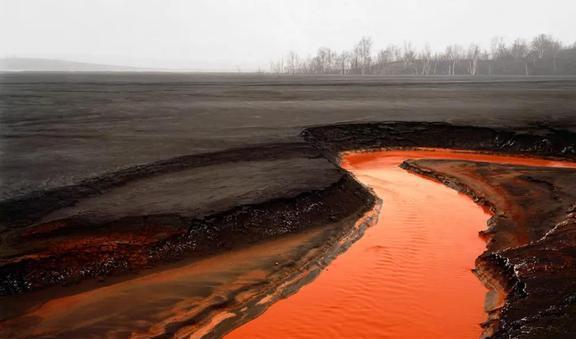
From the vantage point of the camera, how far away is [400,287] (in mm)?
6395

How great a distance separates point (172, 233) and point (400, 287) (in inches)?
139

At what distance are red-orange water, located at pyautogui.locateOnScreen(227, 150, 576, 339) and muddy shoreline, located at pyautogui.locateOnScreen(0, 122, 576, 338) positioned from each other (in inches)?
18.6

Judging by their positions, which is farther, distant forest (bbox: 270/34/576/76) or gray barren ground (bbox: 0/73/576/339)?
distant forest (bbox: 270/34/576/76)

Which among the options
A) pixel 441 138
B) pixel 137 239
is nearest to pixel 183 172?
pixel 137 239

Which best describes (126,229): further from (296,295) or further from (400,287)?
(400,287)

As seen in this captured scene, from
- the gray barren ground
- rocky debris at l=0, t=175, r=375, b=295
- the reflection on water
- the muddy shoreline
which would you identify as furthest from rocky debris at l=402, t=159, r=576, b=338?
rocky debris at l=0, t=175, r=375, b=295

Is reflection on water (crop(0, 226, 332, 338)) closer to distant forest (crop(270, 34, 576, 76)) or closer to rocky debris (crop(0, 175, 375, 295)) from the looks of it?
rocky debris (crop(0, 175, 375, 295))

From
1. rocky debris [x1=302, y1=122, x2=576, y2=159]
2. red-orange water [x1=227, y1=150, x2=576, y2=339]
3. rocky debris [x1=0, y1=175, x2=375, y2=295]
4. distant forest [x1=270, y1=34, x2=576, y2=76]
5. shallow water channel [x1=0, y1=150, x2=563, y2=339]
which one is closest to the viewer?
shallow water channel [x1=0, y1=150, x2=563, y2=339]

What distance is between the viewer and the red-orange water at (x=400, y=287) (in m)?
5.34

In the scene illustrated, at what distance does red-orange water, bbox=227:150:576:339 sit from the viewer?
5.34 metres

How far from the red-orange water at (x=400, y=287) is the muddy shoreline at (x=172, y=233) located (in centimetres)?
47

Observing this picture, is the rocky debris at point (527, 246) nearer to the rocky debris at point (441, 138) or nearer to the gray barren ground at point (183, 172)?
the gray barren ground at point (183, 172)

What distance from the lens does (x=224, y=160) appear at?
38.4 feet

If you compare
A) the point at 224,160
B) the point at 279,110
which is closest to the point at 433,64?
the point at 279,110
